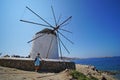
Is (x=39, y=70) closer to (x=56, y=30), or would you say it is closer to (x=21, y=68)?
(x=21, y=68)

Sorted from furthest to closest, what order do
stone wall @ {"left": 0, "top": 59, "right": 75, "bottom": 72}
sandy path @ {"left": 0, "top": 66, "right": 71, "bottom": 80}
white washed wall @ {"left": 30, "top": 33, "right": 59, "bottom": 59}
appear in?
white washed wall @ {"left": 30, "top": 33, "right": 59, "bottom": 59}
stone wall @ {"left": 0, "top": 59, "right": 75, "bottom": 72}
sandy path @ {"left": 0, "top": 66, "right": 71, "bottom": 80}

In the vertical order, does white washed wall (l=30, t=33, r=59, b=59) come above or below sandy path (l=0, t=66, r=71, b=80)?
above

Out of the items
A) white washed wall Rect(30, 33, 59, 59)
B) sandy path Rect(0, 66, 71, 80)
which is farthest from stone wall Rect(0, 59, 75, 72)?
white washed wall Rect(30, 33, 59, 59)

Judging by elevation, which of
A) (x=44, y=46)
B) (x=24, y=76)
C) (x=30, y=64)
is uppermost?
(x=44, y=46)

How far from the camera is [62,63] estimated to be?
14812 mm

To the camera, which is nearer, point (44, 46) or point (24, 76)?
point (24, 76)

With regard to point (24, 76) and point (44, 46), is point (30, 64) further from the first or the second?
point (44, 46)

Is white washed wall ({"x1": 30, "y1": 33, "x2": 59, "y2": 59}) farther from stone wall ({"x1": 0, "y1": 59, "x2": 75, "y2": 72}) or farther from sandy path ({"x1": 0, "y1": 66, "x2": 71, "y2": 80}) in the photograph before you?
sandy path ({"x1": 0, "y1": 66, "x2": 71, "y2": 80})

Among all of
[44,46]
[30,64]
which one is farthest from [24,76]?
[44,46]

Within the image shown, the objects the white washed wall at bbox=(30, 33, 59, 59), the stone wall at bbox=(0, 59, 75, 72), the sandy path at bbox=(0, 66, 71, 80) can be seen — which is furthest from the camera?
the white washed wall at bbox=(30, 33, 59, 59)

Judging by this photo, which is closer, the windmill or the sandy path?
the sandy path

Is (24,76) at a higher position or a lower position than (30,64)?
lower

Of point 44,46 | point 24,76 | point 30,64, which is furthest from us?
Result: point 44,46

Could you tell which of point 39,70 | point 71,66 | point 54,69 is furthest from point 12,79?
point 71,66
